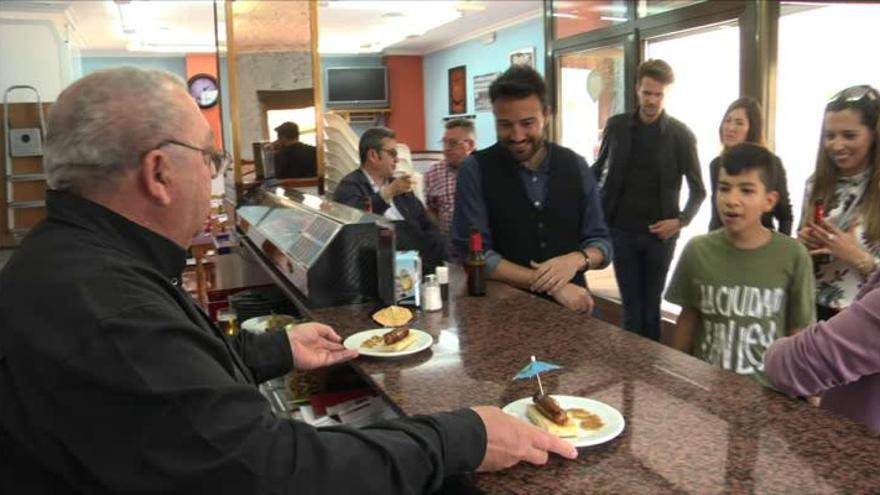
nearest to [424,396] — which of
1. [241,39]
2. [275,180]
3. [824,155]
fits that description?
[824,155]

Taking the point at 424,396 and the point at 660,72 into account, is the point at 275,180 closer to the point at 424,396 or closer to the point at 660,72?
the point at 660,72

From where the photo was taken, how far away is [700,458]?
106 cm

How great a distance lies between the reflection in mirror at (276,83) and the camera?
468 centimetres

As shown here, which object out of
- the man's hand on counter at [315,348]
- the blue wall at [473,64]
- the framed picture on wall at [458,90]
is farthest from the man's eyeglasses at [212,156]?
the framed picture on wall at [458,90]

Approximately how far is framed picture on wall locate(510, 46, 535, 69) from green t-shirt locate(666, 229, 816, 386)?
714 centimetres

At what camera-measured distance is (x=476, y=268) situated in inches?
83.0

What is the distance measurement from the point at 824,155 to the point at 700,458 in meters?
1.84

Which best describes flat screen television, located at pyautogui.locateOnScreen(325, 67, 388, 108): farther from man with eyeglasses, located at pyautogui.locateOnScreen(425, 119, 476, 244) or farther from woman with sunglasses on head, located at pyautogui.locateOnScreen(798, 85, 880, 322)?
woman with sunglasses on head, located at pyautogui.locateOnScreen(798, 85, 880, 322)

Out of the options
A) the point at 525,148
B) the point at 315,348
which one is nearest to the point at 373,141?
the point at 525,148

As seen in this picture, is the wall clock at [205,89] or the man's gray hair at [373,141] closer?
the man's gray hair at [373,141]

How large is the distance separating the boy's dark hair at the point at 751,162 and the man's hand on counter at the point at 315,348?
1.30 m

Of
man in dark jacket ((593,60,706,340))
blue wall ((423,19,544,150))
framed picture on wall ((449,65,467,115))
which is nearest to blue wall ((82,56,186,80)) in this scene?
blue wall ((423,19,544,150))

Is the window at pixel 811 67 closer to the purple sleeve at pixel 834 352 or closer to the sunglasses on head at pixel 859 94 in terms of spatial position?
the sunglasses on head at pixel 859 94

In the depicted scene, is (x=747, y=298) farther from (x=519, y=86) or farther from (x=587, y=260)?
(x=519, y=86)
